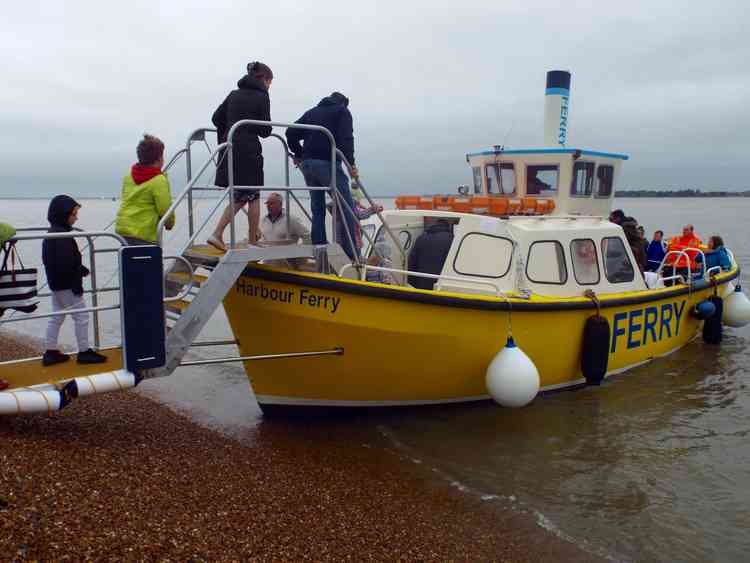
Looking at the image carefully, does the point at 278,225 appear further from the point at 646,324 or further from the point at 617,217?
the point at 617,217

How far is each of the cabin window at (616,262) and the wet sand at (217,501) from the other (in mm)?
3646

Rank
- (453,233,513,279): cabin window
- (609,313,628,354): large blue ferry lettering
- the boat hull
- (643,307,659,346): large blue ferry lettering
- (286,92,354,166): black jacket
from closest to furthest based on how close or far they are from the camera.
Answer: the boat hull < (286,92,354,166): black jacket < (453,233,513,279): cabin window < (609,313,628,354): large blue ferry lettering < (643,307,659,346): large blue ferry lettering

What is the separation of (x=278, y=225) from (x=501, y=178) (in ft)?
12.9

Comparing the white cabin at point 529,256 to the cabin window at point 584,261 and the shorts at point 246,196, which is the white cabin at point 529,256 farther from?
the shorts at point 246,196

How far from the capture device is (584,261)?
7.42m

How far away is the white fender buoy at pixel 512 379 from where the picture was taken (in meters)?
5.81

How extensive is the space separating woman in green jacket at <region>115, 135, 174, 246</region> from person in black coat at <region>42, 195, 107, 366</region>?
368 mm

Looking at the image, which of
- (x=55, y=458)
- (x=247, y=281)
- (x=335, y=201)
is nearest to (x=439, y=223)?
(x=335, y=201)

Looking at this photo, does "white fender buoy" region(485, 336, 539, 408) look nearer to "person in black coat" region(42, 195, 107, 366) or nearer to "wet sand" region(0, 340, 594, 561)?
"wet sand" region(0, 340, 594, 561)

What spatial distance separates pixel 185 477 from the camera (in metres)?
4.43

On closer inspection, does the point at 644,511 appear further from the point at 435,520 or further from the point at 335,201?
the point at 335,201

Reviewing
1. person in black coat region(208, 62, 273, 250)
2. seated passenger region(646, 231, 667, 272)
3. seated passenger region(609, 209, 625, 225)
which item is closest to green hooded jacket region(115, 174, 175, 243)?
person in black coat region(208, 62, 273, 250)

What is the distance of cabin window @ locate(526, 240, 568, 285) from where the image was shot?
692 cm

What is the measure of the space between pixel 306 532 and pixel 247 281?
2.50 m
